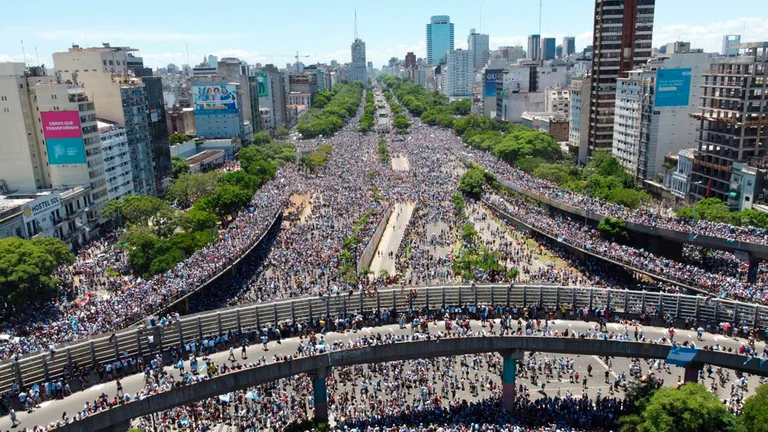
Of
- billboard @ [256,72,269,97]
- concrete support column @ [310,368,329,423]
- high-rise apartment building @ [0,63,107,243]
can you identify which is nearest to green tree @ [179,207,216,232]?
high-rise apartment building @ [0,63,107,243]

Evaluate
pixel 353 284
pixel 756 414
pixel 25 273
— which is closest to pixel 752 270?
pixel 756 414

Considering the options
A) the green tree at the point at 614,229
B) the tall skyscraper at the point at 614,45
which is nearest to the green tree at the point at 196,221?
the green tree at the point at 614,229

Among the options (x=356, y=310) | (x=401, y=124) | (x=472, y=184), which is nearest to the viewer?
(x=356, y=310)

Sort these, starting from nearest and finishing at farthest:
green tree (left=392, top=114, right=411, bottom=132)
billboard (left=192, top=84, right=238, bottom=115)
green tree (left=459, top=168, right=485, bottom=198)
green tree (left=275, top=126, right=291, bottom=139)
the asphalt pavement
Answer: the asphalt pavement → green tree (left=459, top=168, right=485, bottom=198) → billboard (left=192, top=84, right=238, bottom=115) → green tree (left=275, top=126, right=291, bottom=139) → green tree (left=392, top=114, right=411, bottom=132)

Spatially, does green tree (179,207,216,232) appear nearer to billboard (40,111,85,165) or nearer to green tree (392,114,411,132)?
billboard (40,111,85,165)

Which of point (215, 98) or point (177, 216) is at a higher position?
point (215, 98)

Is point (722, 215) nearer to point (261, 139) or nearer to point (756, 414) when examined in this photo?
point (756, 414)
